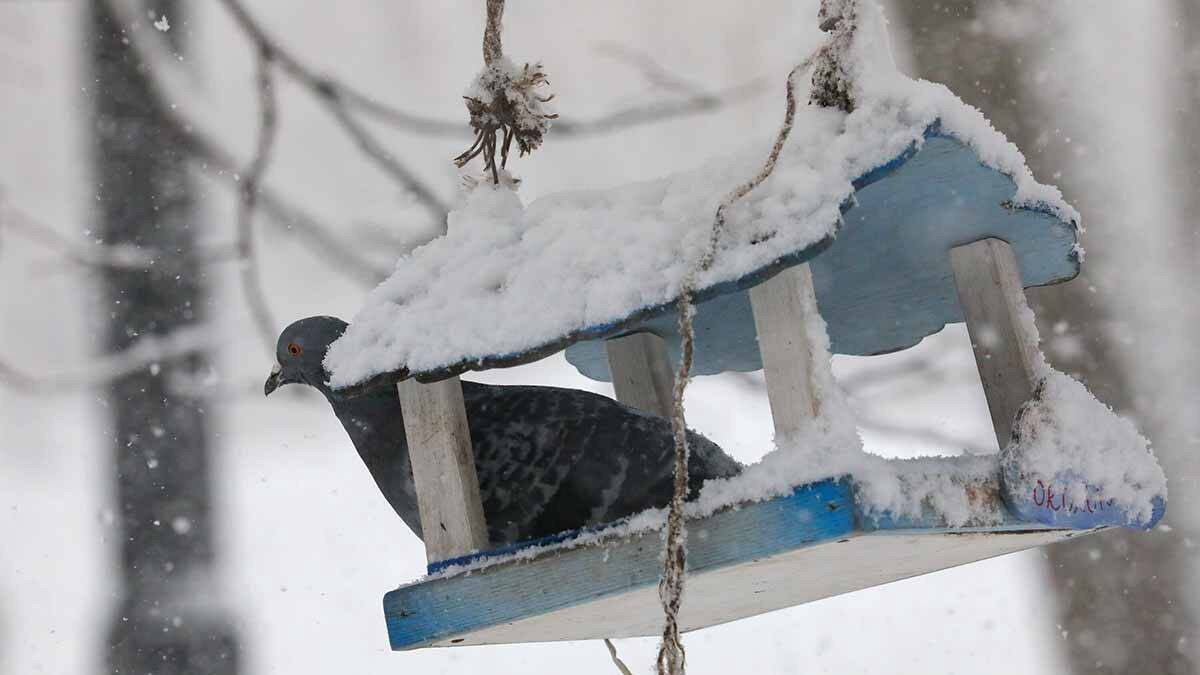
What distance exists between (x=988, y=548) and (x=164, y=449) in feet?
7.13

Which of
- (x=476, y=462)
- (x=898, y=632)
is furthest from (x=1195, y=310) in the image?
(x=476, y=462)

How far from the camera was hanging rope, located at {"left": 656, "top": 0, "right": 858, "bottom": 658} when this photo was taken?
3.29 feet

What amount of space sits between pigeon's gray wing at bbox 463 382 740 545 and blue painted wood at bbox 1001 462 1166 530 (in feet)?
1.16

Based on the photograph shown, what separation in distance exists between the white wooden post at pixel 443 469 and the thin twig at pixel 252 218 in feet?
5.99

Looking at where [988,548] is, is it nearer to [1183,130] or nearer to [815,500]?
[815,500]

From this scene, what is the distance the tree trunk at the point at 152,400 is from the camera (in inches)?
107

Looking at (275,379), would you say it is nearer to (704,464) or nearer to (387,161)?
(704,464)

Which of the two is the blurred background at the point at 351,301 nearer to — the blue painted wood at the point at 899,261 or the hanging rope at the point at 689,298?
the blue painted wood at the point at 899,261

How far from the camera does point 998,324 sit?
145 centimetres

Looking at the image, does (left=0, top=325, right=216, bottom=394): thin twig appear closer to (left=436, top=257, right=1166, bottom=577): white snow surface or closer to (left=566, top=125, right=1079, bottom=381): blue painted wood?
(left=566, top=125, right=1079, bottom=381): blue painted wood

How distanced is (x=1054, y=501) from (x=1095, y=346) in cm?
171

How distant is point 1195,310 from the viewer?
121 inches

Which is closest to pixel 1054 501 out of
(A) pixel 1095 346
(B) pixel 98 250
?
(A) pixel 1095 346

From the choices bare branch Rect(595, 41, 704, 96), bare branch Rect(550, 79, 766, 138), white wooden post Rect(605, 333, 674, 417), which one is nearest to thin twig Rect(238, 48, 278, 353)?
bare branch Rect(550, 79, 766, 138)
